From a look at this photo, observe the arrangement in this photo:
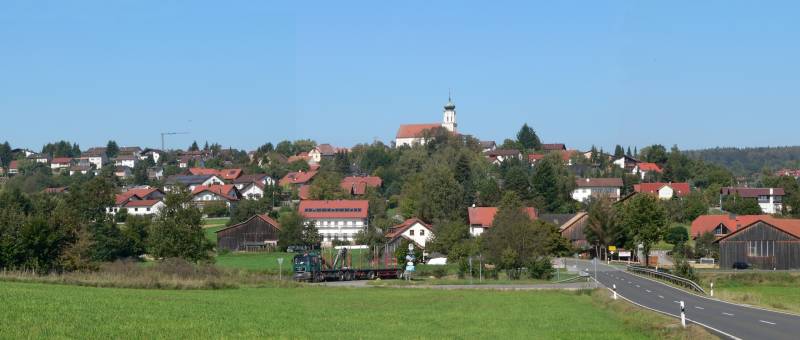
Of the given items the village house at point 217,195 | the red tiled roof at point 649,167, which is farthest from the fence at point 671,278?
the red tiled roof at point 649,167

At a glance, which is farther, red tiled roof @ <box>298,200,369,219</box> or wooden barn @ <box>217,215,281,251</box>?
red tiled roof @ <box>298,200,369,219</box>

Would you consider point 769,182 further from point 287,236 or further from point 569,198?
point 287,236

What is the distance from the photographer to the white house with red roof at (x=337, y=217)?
385 feet

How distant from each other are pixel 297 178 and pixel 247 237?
6840 cm

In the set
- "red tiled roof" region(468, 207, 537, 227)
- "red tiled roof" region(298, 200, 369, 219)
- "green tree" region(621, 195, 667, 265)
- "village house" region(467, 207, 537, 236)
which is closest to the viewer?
"green tree" region(621, 195, 667, 265)

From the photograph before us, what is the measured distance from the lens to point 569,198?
5217 inches

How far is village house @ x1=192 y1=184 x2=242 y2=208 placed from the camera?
151 metres

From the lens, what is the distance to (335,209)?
392ft

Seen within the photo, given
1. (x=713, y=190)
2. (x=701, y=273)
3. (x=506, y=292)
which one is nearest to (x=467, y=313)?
(x=506, y=292)

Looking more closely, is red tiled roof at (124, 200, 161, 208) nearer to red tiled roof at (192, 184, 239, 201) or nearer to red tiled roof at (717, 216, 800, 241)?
red tiled roof at (192, 184, 239, 201)

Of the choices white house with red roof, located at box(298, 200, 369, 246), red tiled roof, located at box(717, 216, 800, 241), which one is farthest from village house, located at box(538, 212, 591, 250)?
white house with red roof, located at box(298, 200, 369, 246)

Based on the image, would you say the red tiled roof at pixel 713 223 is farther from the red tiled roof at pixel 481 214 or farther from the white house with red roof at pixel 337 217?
the white house with red roof at pixel 337 217

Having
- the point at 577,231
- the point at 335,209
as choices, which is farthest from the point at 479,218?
the point at 335,209

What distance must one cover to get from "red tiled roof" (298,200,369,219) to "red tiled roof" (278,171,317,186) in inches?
1961
